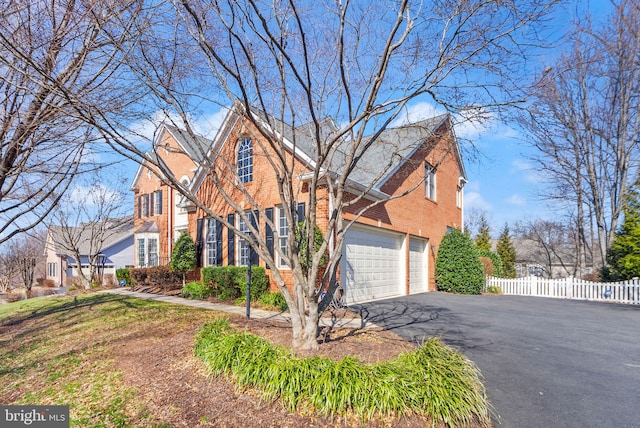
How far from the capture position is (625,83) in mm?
16406

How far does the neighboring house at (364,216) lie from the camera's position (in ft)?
35.3

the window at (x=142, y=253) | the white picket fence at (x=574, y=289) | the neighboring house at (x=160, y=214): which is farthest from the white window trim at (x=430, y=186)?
the window at (x=142, y=253)

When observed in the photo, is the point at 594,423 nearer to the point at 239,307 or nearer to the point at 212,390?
the point at 212,390

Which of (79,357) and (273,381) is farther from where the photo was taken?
(79,357)

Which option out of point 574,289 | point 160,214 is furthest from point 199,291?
point 574,289

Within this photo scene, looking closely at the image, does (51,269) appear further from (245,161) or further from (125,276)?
(245,161)

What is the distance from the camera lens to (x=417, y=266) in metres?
15.7

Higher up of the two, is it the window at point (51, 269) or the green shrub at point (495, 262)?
the green shrub at point (495, 262)

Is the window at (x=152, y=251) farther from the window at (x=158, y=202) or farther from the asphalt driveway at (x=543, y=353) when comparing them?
the asphalt driveway at (x=543, y=353)

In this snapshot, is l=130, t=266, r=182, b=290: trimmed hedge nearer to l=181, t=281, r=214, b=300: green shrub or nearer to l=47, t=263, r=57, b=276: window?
l=181, t=281, r=214, b=300: green shrub

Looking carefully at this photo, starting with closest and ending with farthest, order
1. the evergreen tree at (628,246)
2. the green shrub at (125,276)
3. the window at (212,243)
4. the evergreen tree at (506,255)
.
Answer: the window at (212,243) → the evergreen tree at (628,246) → the green shrub at (125,276) → the evergreen tree at (506,255)

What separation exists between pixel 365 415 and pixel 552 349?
471 cm

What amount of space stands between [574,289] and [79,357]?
61.3ft

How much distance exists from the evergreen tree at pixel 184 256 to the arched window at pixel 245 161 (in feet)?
12.5
